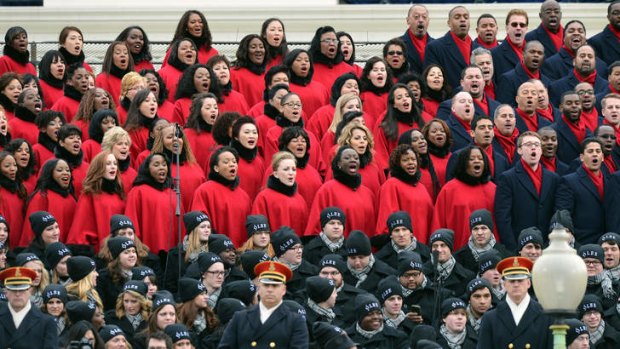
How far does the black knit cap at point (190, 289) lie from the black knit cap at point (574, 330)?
3322 mm

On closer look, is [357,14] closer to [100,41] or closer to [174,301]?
[100,41]

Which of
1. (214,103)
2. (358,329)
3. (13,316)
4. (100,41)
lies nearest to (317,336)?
(358,329)

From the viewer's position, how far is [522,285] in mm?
23844

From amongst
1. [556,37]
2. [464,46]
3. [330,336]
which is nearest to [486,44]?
[464,46]

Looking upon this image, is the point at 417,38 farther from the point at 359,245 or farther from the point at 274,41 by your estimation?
the point at 359,245

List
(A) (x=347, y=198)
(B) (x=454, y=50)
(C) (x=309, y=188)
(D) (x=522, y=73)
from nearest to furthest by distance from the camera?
(A) (x=347, y=198)
(C) (x=309, y=188)
(D) (x=522, y=73)
(B) (x=454, y=50)

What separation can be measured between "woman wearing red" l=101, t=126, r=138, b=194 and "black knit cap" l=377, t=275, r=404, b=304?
3414 millimetres

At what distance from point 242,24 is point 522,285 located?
1270cm

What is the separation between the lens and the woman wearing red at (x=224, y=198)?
2722 cm

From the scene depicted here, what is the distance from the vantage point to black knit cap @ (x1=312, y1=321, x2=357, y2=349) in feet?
77.3

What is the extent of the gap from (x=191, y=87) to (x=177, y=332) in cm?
591

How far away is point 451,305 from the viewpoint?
982 inches

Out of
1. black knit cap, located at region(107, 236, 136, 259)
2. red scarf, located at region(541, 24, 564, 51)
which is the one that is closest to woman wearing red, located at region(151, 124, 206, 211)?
black knit cap, located at region(107, 236, 136, 259)

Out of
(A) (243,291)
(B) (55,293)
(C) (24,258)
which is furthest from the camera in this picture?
(C) (24,258)
